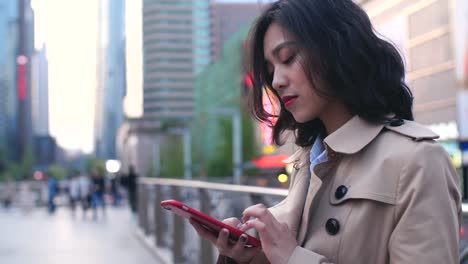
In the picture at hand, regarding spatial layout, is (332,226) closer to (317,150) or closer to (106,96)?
(317,150)

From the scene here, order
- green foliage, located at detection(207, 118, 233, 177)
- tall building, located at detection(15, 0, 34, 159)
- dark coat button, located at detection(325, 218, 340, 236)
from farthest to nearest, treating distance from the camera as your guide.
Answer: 1. tall building, located at detection(15, 0, 34, 159)
2. green foliage, located at detection(207, 118, 233, 177)
3. dark coat button, located at detection(325, 218, 340, 236)

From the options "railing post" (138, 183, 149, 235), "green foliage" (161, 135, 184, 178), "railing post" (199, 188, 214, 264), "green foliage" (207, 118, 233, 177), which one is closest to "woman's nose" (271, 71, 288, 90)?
"railing post" (199, 188, 214, 264)

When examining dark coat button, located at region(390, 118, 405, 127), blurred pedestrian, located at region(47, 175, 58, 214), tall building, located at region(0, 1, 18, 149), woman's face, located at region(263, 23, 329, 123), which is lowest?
blurred pedestrian, located at region(47, 175, 58, 214)

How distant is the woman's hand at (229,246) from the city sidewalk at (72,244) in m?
6.89

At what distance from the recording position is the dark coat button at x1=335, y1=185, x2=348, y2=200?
135cm

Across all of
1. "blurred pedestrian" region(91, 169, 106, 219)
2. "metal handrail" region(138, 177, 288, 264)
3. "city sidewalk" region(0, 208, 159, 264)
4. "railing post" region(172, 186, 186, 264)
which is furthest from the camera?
"blurred pedestrian" region(91, 169, 106, 219)

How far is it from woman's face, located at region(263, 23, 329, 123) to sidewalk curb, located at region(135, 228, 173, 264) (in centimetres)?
650

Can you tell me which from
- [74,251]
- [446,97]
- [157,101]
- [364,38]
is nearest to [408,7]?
[446,97]

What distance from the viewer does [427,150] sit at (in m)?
1.25

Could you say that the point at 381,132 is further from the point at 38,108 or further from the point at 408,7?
the point at 38,108

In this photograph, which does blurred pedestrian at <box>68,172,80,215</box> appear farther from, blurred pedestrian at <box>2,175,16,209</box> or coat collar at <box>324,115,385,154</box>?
coat collar at <box>324,115,385,154</box>

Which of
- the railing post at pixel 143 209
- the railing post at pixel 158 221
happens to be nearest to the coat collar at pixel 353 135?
the railing post at pixel 158 221

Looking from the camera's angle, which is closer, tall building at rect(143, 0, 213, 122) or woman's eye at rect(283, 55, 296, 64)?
woman's eye at rect(283, 55, 296, 64)

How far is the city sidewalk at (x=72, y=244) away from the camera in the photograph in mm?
8641
